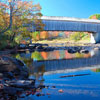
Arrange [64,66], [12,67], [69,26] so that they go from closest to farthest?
[12,67], [64,66], [69,26]

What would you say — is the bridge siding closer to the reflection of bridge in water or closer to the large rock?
the reflection of bridge in water

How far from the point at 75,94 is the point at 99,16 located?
71.3 metres

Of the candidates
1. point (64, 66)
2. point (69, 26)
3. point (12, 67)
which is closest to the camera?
point (12, 67)

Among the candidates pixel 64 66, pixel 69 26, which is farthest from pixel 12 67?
pixel 69 26

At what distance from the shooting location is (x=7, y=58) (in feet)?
21.2

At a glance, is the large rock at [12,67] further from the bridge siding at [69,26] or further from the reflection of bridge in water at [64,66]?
the bridge siding at [69,26]

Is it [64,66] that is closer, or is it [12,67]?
[12,67]

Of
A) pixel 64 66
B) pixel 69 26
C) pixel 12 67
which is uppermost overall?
pixel 69 26

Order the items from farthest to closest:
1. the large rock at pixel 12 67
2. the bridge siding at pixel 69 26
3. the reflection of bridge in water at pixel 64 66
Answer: the bridge siding at pixel 69 26, the reflection of bridge in water at pixel 64 66, the large rock at pixel 12 67

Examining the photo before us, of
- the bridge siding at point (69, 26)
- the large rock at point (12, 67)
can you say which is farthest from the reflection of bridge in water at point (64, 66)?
the bridge siding at point (69, 26)

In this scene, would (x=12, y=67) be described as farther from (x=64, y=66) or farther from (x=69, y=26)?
(x=69, y=26)

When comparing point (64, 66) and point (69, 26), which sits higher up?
point (69, 26)

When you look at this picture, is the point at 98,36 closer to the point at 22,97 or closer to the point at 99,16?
the point at 22,97

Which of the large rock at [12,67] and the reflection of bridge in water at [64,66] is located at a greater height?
the large rock at [12,67]
